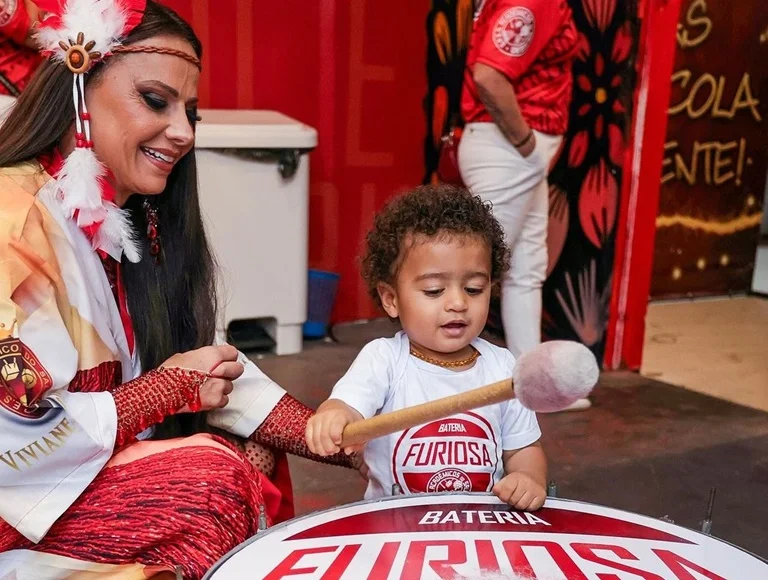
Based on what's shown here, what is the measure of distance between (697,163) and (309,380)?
97.2 inches

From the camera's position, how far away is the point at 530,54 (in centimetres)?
217

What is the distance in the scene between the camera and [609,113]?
112 inches

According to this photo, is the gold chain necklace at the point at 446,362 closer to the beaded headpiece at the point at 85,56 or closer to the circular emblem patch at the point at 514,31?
the beaded headpiece at the point at 85,56

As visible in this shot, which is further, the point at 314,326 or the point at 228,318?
the point at 314,326

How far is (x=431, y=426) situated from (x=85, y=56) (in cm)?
68

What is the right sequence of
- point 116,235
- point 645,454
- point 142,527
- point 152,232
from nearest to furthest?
point 142,527 < point 116,235 < point 152,232 < point 645,454

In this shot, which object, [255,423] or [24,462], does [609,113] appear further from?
[24,462]

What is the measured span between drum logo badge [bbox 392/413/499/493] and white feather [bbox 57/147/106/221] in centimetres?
53

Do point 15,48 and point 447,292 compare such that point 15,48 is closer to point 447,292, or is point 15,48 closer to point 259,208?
point 259,208

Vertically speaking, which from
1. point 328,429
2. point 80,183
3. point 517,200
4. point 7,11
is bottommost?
point 328,429

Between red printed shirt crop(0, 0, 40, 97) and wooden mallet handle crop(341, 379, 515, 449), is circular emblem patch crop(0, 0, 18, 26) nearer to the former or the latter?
red printed shirt crop(0, 0, 40, 97)

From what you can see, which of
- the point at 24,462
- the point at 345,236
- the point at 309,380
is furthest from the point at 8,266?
the point at 345,236

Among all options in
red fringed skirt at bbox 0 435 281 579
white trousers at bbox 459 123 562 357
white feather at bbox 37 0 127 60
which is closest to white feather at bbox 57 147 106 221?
white feather at bbox 37 0 127 60

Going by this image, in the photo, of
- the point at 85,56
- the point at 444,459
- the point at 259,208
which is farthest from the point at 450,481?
the point at 259,208
